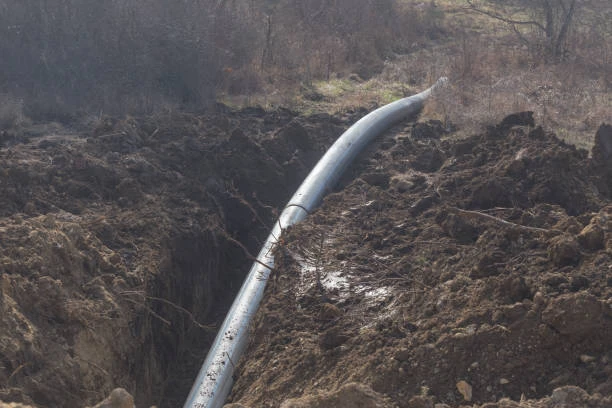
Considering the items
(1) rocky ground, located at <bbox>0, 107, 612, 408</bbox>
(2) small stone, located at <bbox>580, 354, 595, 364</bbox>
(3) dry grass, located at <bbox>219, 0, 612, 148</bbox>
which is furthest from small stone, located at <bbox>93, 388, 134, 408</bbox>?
(3) dry grass, located at <bbox>219, 0, 612, 148</bbox>

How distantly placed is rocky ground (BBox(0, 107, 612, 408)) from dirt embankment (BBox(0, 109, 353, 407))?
2cm

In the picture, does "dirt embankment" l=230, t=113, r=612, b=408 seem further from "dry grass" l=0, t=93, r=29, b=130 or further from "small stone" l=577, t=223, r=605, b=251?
"dry grass" l=0, t=93, r=29, b=130

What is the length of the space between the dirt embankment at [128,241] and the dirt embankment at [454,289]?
1.05 metres

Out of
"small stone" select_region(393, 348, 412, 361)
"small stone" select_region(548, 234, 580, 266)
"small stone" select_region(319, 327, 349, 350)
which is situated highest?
"small stone" select_region(548, 234, 580, 266)

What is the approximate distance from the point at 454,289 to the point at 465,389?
1117mm

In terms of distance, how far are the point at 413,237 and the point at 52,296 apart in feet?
10.9

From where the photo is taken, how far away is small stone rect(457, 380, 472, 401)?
11.6 feet

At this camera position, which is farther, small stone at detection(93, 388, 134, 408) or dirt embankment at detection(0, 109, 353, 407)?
dirt embankment at detection(0, 109, 353, 407)

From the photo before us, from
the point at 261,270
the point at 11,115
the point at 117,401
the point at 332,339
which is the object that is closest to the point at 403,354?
the point at 332,339

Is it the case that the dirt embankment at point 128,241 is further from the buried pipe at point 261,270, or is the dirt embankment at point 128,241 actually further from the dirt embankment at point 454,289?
the dirt embankment at point 454,289

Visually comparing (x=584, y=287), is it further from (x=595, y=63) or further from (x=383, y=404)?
(x=595, y=63)

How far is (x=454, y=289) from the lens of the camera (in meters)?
4.59

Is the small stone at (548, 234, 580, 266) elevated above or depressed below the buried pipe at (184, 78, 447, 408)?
above

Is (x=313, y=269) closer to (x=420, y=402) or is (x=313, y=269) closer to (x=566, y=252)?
(x=566, y=252)
